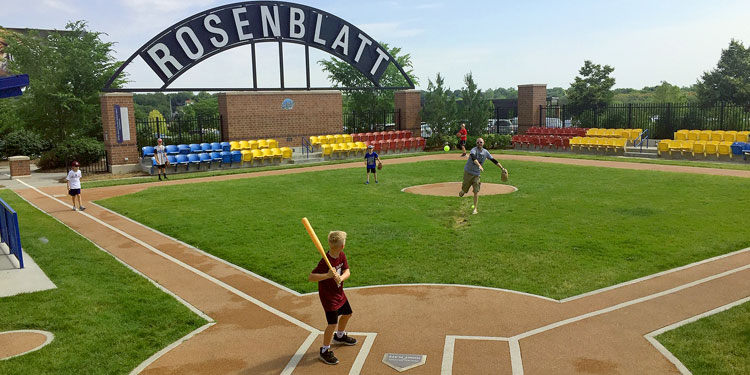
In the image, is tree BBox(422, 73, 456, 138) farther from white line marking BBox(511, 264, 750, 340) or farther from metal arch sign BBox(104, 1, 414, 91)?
white line marking BBox(511, 264, 750, 340)

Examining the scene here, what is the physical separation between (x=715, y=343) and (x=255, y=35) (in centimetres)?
3088

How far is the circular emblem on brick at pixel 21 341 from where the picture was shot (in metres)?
7.61

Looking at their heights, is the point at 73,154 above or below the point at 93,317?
above

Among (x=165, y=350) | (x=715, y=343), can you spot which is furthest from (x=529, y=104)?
(x=165, y=350)

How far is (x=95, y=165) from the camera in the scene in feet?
106

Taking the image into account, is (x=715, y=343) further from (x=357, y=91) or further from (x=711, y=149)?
(x=357, y=91)

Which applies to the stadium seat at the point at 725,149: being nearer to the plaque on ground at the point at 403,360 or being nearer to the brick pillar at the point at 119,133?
the plaque on ground at the point at 403,360

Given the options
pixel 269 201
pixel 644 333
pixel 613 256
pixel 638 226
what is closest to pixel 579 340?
pixel 644 333

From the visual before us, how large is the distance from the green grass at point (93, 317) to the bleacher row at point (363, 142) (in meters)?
21.8

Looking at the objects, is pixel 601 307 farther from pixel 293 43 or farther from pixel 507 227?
pixel 293 43

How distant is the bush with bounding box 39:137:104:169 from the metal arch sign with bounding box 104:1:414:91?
162 inches

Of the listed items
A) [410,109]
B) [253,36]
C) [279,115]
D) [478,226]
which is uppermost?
[253,36]

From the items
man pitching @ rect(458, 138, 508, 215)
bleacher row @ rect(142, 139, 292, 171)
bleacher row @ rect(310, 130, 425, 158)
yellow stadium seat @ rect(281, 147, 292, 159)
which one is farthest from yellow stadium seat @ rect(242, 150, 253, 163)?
man pitching @ rect(458, 138, 508, 215)

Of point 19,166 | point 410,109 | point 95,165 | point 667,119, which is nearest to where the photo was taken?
point 19,166
